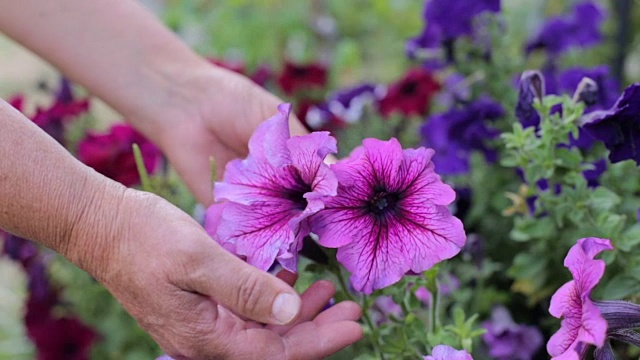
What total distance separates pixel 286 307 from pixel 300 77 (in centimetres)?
147

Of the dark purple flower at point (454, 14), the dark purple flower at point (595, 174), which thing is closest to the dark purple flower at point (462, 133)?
the dark purple flower at point (454, 14)

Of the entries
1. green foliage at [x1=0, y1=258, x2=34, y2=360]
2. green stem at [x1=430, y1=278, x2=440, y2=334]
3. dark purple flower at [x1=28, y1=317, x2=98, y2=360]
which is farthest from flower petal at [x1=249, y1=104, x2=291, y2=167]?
green foliage at [x1=0, y1=258, x2=34, y2=360]

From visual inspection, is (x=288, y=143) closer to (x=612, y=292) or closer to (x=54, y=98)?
(x=612, y=292)

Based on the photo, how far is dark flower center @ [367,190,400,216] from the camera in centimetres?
92

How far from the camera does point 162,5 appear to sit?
15.9 feet

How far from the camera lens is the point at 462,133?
1610 millimetres

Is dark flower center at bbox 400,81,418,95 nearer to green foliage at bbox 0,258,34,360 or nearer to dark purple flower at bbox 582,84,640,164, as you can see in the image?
dark purple flower at bbox 582,84,640,164

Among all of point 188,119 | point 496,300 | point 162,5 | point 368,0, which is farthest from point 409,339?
point 162,5

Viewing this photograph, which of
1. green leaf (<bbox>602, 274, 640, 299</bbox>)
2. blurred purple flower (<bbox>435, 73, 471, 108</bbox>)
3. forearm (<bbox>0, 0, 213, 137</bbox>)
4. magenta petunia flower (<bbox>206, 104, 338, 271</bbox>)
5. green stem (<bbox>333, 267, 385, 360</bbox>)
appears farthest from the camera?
blurred purple flower (<bbox>435, 73, 471, 108</bbox>)

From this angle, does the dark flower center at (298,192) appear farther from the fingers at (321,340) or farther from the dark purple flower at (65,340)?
the dark purple flower at (65,340)

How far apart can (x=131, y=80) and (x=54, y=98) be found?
2.68 feet

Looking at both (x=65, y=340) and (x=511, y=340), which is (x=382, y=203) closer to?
(x=511, y=340)

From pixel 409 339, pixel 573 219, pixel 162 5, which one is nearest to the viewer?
pixel 409 339

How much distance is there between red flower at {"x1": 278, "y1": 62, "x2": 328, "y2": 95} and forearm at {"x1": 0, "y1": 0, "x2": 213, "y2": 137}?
0.76 m
